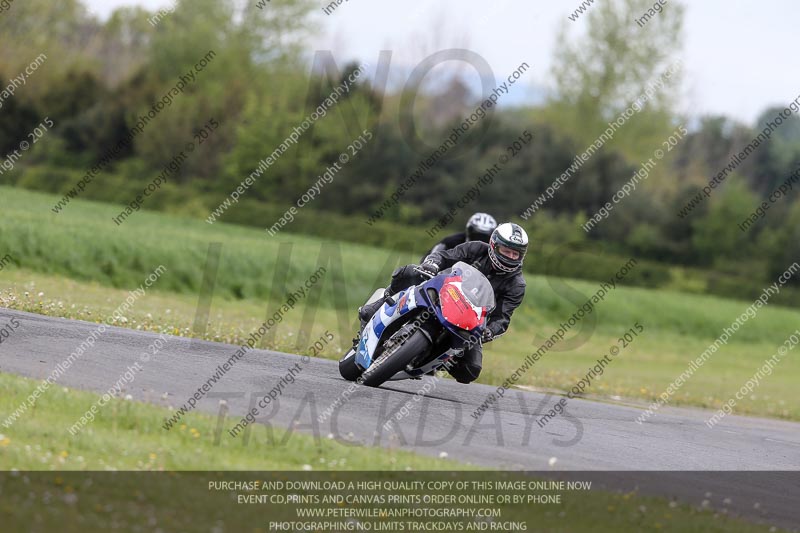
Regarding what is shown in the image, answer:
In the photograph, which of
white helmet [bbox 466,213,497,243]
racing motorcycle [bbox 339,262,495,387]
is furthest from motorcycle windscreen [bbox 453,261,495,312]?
white helmet [bbox 466,213,497,243]

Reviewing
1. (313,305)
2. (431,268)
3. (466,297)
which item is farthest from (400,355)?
(313,305)

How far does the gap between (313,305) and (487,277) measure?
1859 cm

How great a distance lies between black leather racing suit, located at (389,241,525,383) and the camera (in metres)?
11.9

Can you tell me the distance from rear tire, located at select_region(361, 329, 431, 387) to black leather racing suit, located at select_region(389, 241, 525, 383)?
0.97m

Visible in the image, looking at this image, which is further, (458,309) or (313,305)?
(313,305)

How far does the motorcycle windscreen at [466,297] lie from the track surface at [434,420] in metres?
1.06

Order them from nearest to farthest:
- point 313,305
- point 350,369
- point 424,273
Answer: point 424,273, point 350,369, point 313,305

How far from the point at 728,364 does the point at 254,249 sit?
51.2ft

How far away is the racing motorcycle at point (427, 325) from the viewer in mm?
10930

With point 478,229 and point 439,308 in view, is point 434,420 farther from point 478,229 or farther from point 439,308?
point 478,229

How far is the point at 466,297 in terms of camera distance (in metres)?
11.1

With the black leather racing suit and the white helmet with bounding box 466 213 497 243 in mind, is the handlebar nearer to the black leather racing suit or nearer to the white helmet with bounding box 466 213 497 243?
the black leather racing suit

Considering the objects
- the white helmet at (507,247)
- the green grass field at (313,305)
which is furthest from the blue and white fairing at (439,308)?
the green grass field at (313,305)

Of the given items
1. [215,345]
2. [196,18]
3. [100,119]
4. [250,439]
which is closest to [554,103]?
[196,18]
